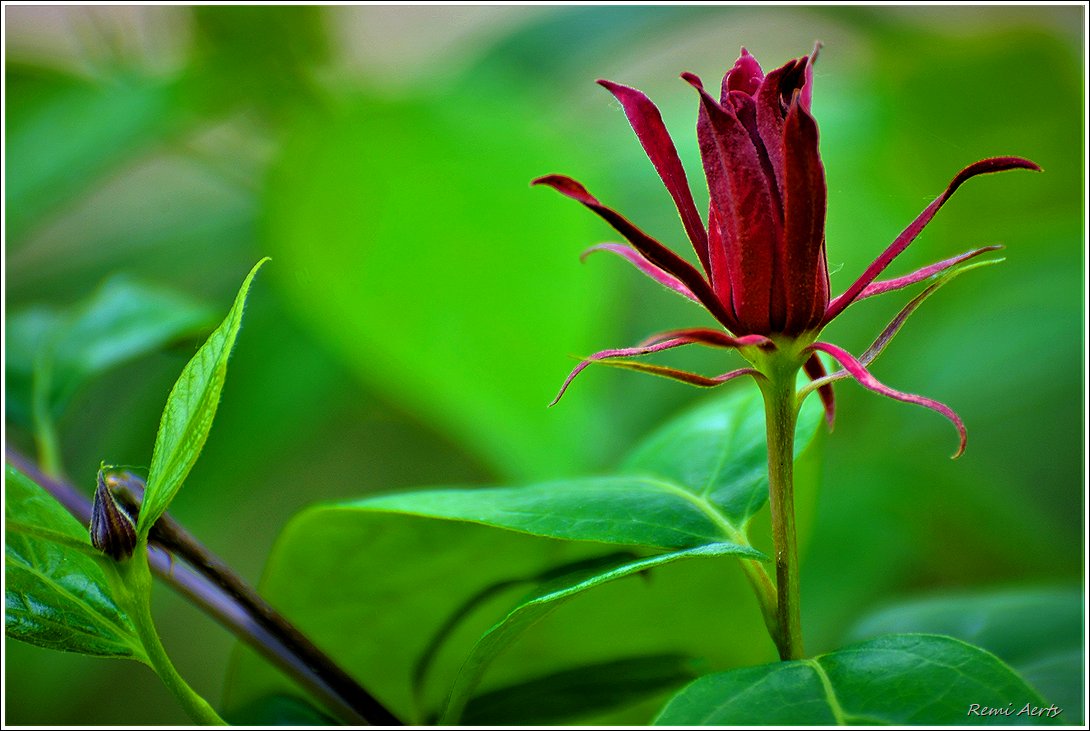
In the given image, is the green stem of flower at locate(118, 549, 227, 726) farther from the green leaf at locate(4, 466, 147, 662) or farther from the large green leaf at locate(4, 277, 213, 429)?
the large green leaf at locate(4, 277, 213, 429)

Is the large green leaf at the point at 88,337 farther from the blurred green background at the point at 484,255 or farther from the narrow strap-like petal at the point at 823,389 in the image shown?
the narrow strap-like petal at the point at 823,389

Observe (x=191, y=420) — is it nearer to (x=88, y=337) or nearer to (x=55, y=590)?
(x=55, y=590)

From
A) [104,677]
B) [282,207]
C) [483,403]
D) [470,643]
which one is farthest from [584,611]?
[104,677]

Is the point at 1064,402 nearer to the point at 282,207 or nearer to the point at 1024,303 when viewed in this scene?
the point at 1024,303

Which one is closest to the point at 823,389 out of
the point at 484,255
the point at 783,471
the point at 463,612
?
the point at 783,471

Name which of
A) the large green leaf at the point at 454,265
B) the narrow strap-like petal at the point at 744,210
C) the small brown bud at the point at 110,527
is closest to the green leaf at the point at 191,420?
the small brown bud at the point at 110,527

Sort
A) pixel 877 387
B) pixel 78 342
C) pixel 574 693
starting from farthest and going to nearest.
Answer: pixel 78 342, pixel 574 693, pixel 877 387
